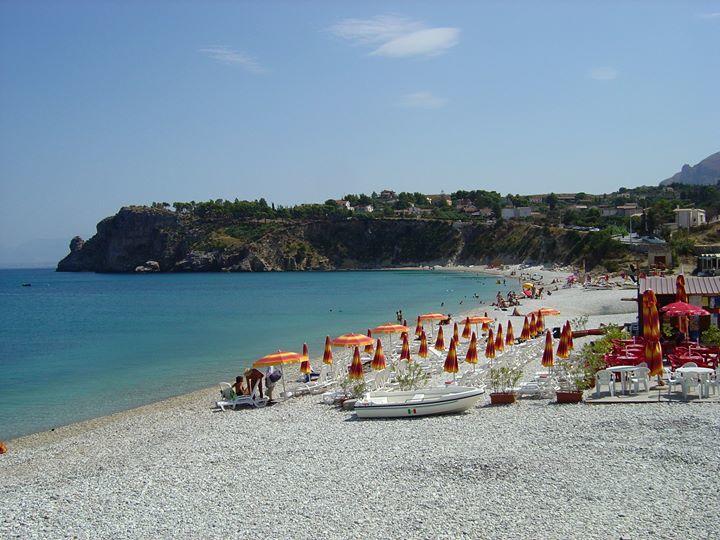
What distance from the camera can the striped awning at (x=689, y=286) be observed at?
2183cm

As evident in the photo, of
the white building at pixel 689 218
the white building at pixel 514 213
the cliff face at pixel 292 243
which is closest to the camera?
the white building at pixel 689 218

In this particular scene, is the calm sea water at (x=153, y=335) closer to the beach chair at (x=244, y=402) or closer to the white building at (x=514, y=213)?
the beach chair at (x=244, y=402)

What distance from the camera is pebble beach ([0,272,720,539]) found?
8.57m

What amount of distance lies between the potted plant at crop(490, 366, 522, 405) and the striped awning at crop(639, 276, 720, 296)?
28.9ft

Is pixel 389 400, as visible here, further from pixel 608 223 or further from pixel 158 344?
pixel 608 223

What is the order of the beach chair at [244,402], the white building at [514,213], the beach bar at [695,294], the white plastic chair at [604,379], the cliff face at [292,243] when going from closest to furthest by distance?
the white plastic chair at [604,379] → the beach chair at [244,402] → the beach bar at [695,294] → the cliff face at [292,243] → the white building at [514,213]

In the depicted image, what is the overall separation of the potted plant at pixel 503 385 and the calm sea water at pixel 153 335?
12033 mm

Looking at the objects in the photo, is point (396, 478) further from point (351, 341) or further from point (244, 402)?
point (351, 341)

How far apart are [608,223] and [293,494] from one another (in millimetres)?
110808

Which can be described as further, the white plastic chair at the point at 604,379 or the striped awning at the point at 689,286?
the striped awning at the point at 689,286

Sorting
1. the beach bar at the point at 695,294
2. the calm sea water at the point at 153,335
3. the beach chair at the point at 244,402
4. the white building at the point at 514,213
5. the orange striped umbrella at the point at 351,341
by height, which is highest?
the white building at the point at 514,213

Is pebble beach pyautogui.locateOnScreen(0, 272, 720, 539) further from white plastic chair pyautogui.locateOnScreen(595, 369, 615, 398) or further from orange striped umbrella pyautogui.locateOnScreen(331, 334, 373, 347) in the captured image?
orange striped umbrella pyautogui.locateOnScreen(331, 334, 373, 347)

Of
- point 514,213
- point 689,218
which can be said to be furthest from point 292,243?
point 689,218

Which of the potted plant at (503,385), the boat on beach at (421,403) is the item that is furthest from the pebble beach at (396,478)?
the potted plant at (503,385)
